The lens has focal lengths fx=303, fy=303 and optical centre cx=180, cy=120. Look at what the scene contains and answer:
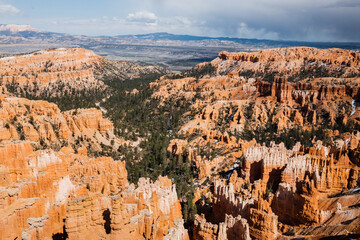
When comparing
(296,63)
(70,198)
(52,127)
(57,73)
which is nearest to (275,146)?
(70,198)

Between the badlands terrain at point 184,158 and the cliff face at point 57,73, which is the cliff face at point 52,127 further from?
the cliff face at point 57,73

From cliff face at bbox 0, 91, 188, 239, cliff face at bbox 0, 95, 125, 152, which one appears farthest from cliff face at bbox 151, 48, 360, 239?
cliff face at bbox 0, 95, 125, 152

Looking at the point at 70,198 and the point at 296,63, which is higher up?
the point at 296,63

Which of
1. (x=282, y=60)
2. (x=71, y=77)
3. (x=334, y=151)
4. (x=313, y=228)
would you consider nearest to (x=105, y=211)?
(x=313, y=228)

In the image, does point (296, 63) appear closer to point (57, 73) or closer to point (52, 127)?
point (57, 73)

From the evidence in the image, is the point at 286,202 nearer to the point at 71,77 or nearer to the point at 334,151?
the point at 334,151

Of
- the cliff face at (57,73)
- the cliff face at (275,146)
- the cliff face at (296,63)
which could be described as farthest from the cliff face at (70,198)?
the cliff face at (296,63)

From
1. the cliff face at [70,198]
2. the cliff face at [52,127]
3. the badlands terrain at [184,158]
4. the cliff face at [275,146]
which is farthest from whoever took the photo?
the cliff face at [52,127]
